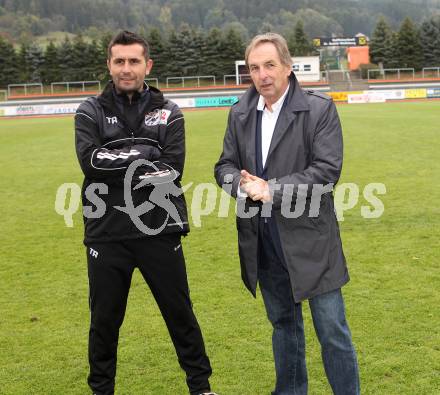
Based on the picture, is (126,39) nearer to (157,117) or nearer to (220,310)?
(157,117)

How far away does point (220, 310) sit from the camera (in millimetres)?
5574

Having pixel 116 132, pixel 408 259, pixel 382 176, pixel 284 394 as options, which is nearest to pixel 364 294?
pixel 408 259

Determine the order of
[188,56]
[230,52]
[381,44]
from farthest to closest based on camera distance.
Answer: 1. [381,44]
2. [188,56]
3. [230,52]

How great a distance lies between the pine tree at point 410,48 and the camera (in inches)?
2424

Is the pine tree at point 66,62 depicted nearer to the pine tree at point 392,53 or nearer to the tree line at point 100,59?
the tree line at point 100,59

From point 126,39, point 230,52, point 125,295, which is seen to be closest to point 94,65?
point 230,52

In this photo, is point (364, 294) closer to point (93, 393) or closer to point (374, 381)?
point (374, 381)

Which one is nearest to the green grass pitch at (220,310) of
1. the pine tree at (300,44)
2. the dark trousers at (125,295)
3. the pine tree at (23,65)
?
the dark trousers at (125,295)

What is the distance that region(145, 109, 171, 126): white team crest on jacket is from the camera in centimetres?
371

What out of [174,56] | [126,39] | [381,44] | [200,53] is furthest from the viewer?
[381,44]

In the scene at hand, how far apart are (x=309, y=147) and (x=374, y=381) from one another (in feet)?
6.00

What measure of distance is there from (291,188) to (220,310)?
104 inches

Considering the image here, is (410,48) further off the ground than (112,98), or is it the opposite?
(410,48)

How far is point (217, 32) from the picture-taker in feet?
212
